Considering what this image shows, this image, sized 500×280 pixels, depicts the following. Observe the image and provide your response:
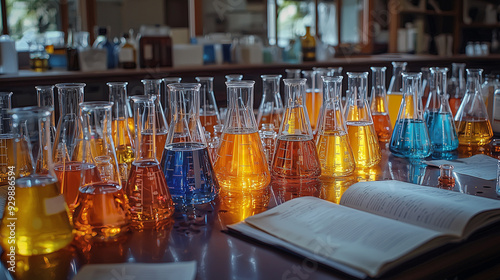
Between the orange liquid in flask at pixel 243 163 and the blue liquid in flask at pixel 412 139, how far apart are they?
1.48 ft

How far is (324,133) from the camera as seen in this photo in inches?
45.6

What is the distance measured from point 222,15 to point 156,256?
3.37 m

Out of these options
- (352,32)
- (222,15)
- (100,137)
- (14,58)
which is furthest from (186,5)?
(100,137)

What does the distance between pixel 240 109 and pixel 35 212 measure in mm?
471

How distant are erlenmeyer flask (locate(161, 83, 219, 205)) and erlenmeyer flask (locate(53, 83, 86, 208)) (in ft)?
0.53

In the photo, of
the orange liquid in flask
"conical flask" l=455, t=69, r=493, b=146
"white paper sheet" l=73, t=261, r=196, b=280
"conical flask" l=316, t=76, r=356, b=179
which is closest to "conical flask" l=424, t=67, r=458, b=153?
"conical flask" l=455, t=69, r=493, b=146

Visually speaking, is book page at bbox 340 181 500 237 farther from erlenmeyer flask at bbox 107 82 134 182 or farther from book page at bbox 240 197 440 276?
erlenmeyer flask at bbox 107 82 134 182

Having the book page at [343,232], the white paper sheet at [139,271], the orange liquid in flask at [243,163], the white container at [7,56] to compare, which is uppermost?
the white container at [7,56]

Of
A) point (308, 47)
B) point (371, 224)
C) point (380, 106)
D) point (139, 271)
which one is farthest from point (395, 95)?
point (308, 47)

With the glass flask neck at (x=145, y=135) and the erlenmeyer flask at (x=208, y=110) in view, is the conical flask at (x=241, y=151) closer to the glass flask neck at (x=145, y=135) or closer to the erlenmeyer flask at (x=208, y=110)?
the glass flask neck at (x=145, y=135)

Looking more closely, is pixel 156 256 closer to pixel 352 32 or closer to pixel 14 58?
pixel 14 58

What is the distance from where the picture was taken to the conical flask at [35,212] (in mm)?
731

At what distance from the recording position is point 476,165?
125 cm

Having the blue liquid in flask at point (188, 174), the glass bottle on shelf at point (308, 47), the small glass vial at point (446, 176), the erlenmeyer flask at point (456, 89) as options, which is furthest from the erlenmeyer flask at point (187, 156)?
the glass bottle on shelf at point (308, 47)
